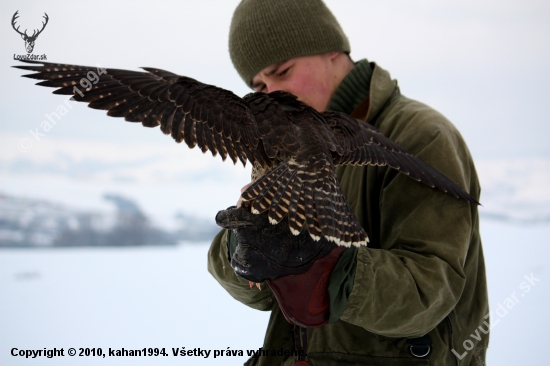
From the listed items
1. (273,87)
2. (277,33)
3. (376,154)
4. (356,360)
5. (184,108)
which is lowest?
(356,360)

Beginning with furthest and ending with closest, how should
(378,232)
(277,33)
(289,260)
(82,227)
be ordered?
(82,227)
(277,33)
(378,232)
(289,260)

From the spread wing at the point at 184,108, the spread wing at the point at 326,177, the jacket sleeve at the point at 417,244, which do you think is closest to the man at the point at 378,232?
the jacket sleeve at the point at 417,244

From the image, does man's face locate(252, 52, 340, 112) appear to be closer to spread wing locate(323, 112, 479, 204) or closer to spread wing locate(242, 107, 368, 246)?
spread wing locate(323, 112, 479, 204)

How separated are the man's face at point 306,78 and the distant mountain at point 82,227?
207 cm

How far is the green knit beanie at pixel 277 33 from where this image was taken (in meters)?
2.86

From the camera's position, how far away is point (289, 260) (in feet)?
6.29

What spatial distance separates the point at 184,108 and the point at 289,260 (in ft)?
2.55

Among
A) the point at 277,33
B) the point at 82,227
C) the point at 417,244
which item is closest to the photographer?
the point at 417,244

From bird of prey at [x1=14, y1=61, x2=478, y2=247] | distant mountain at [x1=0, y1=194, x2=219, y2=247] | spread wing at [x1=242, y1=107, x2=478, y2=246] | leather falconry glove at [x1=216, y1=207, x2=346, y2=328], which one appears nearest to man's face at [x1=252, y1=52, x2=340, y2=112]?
spread wing at [x1=242, y1=107, x2=478, y2=246]

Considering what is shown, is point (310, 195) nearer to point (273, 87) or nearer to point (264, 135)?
point (264, 135)

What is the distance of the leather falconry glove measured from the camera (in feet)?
6.24

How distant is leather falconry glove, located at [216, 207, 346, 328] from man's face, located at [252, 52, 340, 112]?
116 cm

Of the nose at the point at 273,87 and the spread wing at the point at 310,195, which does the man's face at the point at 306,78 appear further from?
the spread wing at the point at 310,195

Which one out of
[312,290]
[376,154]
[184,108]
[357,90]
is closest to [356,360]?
[312,290]
